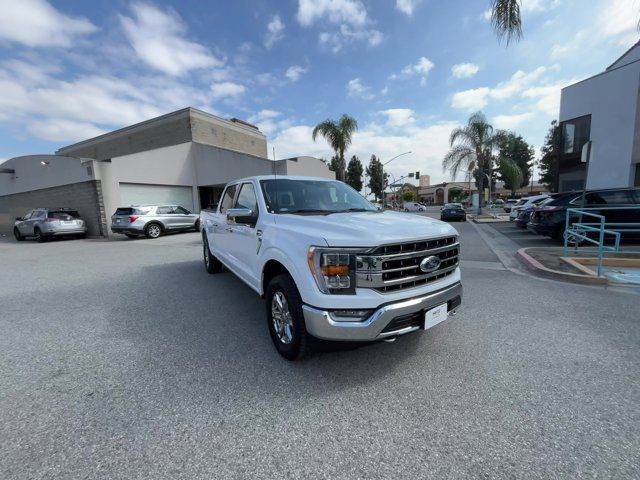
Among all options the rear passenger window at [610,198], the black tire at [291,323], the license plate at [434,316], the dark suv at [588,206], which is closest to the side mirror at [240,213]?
the black tire at [291,323]

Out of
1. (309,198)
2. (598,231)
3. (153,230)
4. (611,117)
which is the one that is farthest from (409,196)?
(309,198)

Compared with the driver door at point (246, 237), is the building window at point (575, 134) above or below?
above

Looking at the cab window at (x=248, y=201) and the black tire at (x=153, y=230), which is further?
the black tire at (x=153, y=230)

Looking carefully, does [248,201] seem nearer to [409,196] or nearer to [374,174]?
[374,174]

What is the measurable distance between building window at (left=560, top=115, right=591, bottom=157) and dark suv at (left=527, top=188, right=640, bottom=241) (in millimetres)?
12033

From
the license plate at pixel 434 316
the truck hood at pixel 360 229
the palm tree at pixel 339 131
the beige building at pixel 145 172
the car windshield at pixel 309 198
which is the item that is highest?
the palm tree at pixel 339 131

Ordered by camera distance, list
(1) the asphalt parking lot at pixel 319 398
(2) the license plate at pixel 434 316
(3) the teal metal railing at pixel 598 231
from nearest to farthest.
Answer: (1) the asphalt parking lot at pixel 319 398 < (2) the license plate at pixel 434 316 < (3) the teal metal railing at pixel 598 231

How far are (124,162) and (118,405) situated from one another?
18.0 metres

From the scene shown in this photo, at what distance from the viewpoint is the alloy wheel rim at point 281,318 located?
2930 mm

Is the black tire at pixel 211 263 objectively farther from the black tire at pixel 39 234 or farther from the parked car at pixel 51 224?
the black tire at pixel 39 234

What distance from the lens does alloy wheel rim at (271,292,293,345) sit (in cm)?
293

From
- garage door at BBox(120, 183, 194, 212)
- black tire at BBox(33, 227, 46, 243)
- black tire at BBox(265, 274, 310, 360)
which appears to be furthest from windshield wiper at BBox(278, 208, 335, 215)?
black tire at BBox(33, 227, 46, 243)

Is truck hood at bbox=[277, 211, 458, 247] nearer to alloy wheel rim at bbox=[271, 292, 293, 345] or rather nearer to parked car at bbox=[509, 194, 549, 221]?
alloy wheel rim at bbox=[271, 292, 293, 345]

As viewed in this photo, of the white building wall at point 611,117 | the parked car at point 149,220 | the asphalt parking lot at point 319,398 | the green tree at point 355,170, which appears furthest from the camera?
the green tree at point 355,170
